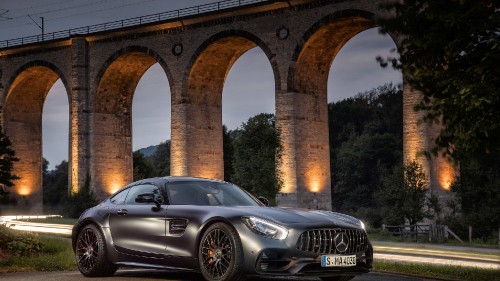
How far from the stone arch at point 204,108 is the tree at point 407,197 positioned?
13380 mm

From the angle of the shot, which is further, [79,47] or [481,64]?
[79,47]

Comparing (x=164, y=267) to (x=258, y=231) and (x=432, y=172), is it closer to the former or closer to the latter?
(x=258, y=231)

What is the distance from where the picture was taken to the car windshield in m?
11.3

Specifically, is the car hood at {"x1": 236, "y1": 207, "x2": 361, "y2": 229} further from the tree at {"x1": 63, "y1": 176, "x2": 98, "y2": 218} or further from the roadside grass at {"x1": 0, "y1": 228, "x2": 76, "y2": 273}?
the tree at {"x1": 63, "y1": 176, "x2": 98, "y2": 218}

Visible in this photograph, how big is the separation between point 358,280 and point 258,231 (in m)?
2.52

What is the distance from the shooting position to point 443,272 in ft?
45.0

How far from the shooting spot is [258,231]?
10086 mm

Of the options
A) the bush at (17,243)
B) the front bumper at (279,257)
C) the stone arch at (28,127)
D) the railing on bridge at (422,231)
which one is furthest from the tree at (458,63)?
the stone arch at (28,127)

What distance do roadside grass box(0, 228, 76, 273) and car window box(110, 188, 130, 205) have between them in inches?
89.9

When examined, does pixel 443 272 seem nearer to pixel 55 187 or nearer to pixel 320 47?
pixel 320 47

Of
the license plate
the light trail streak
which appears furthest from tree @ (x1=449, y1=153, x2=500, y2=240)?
Answer: the license plate

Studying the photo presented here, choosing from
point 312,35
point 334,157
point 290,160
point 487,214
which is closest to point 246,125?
point 290,160

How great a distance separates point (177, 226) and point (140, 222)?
78 centimetres

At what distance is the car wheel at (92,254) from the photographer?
1202 centimetres
